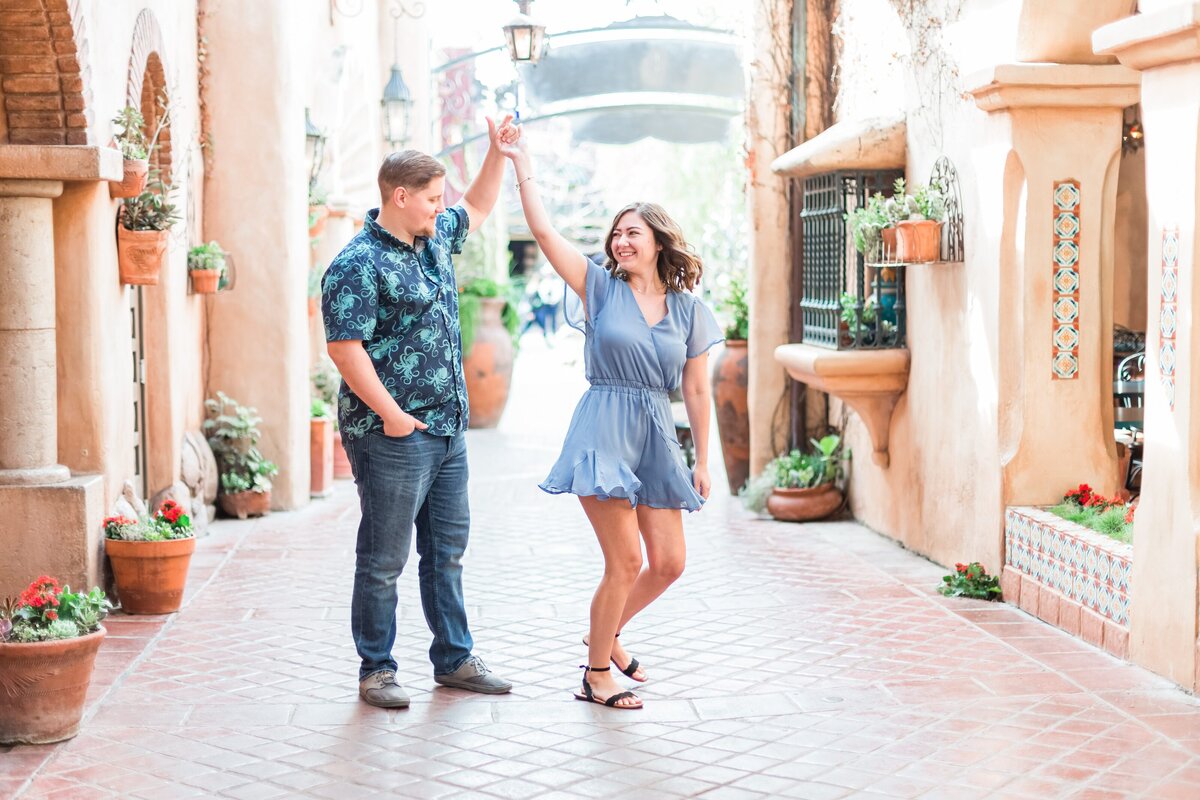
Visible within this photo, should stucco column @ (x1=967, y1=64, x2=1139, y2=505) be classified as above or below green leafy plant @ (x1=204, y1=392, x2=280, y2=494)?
above

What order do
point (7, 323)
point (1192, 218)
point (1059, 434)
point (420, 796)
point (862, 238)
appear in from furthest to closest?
point (862, 238)
point (1059, 434)
point (7, 323)
point (1192, 218)
point (420, 796)

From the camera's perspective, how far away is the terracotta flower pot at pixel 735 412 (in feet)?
36.8

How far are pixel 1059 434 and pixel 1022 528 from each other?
0.54m

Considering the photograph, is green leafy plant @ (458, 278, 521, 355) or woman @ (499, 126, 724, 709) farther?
green leafy plant @ (458, 278, 521, 355)

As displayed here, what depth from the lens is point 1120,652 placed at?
6.13 meters

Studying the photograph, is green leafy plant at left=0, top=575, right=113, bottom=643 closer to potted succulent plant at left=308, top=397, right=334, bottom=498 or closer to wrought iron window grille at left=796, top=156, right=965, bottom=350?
wrought iron window grille at left=796, top=156, right=965, bottom=350

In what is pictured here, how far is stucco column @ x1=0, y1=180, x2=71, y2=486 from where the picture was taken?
6.74m

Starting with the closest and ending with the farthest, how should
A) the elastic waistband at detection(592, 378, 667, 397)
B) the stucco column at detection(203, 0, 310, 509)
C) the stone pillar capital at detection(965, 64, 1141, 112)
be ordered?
the elastic waistband at detection(592, 378, 667, 397) → the stone pillar capital at detection(965, 64, 1141, 112) → the stucco column at detection(203, 0, 310, 509)

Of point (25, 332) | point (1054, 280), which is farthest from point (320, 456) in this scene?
point (1054, 280)

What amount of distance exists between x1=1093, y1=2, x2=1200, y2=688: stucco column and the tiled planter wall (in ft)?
0.49

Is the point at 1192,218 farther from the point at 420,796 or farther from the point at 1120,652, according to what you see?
the point at 420,796

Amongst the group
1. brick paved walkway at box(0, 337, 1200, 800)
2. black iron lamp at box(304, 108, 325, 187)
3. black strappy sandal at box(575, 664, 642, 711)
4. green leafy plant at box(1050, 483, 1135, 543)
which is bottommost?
brick paved walkway at box(0, 337, 1200, 800)

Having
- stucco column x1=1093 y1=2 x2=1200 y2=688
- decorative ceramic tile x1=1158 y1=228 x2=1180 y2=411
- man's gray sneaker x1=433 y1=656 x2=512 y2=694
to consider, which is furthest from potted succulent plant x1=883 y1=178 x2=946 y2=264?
man's gray sneaker x1=433 y1=656 x2=512 y2=694

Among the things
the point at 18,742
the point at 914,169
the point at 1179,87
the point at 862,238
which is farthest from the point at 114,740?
the point at 914,169
